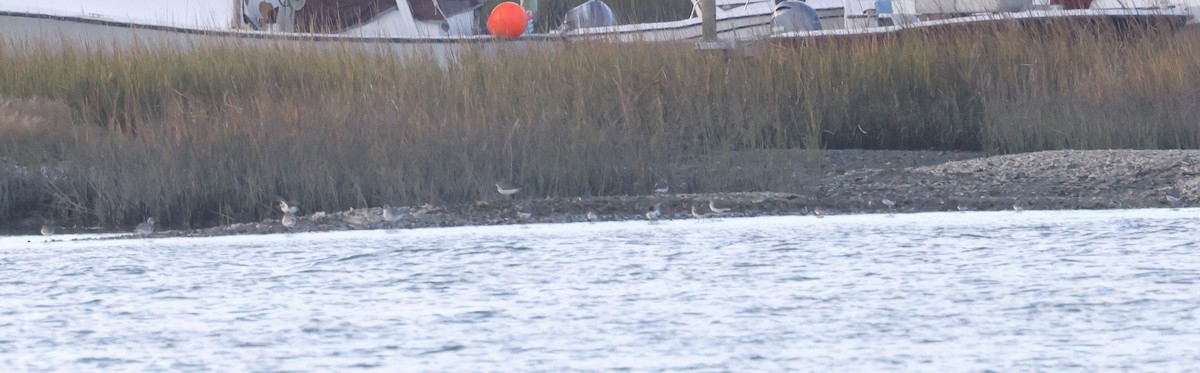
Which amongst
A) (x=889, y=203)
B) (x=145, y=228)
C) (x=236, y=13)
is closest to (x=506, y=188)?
(x=145, y=228)

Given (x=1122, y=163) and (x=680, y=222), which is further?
(x=1122, y=163)

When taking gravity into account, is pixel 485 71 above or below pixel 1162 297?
above

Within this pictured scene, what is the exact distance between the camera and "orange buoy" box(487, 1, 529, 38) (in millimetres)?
14352

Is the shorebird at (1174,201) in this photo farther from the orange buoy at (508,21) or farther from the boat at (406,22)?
the orange buoy at (508,21)

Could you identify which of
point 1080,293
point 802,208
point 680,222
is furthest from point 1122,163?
point 1080,293

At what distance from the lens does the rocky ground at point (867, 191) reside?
880 centimetres

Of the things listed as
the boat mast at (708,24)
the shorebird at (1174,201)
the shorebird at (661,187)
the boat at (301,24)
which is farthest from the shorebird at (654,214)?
the boat mast at (708,24)

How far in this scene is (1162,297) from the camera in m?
5.91

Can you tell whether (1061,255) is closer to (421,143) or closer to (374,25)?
(421,143)

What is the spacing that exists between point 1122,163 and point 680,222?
2891mm

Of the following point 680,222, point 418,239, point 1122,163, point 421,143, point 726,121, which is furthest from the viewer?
point 726,121

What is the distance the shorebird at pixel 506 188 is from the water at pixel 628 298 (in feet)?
2.68

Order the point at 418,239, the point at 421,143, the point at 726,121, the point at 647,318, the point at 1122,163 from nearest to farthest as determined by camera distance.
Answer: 1. the point at 647,318
2. the point at 418,239
3. the point at 421,143
4. the point at 1122,163
5. the point at 726,121

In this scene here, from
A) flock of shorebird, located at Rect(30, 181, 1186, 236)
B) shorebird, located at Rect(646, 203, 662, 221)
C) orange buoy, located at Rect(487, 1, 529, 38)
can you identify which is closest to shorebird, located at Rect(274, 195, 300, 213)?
flock of shorebird, located at Rect(30, 181, 1186, 236)
